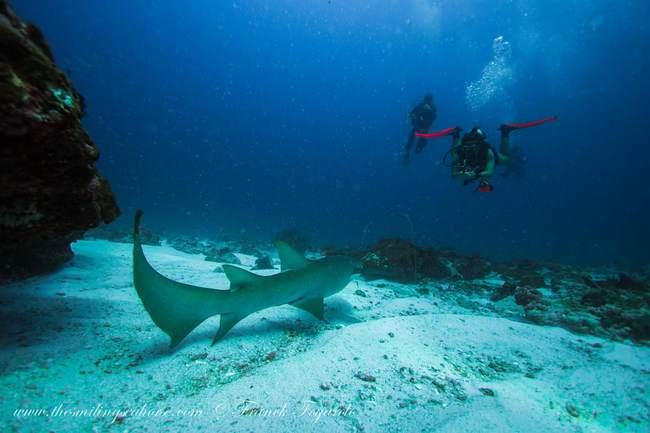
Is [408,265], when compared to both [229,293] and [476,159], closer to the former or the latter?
[476,159]

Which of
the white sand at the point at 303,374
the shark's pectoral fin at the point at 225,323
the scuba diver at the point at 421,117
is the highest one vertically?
the scuba diver at the point at 421,117

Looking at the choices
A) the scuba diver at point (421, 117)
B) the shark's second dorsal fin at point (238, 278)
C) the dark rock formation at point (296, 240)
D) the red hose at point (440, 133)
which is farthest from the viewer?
the scuba diver at point (421, 117)

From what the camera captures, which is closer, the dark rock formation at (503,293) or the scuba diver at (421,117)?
the dark rock formation at (503,293)

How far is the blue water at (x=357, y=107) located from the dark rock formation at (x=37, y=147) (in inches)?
1804

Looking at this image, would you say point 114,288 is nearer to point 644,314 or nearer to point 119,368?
point 119,368

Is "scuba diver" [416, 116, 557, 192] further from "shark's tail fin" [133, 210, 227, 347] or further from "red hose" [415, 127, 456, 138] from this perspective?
"shark's tail fin" [133, 210, 227, 347]

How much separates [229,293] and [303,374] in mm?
1047

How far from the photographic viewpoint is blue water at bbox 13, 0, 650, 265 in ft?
195

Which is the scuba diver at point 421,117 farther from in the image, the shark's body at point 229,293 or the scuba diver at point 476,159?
the shark's body at point 229,293

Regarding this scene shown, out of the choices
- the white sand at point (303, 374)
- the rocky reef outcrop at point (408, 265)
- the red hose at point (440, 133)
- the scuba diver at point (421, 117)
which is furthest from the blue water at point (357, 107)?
the white sand at point (303, 374)

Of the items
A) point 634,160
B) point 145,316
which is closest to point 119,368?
point 145,316

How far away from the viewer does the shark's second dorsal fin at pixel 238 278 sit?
8.71 ft

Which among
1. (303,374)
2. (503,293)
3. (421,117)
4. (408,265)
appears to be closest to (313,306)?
(303,374)

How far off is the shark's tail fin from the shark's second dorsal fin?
0.49ft
